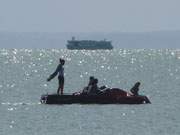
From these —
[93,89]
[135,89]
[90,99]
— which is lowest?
[90,99]

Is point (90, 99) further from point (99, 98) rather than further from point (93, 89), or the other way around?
point (93, 89)

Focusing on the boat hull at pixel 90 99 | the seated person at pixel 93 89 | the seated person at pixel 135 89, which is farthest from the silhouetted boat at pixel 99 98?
the seated person at pixel 135 89

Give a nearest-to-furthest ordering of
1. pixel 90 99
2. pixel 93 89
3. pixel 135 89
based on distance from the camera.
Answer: pixel 93 89 < pixel 90 99 < pixel 135 89

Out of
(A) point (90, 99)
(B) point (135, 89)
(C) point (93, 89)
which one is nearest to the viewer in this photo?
(C) point (93, 89)

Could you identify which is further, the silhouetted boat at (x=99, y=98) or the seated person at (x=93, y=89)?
the silhouetted boat at (x=99, y=98)

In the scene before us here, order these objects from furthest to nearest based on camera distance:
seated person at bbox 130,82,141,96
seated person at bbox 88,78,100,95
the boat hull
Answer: seated person at bbox 130,82,141,96
the boat hull
seated person at bbox 88,78,100,95

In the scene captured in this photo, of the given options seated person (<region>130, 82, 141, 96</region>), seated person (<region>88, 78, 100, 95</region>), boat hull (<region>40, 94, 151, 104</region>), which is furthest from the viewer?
seated person (<region>130, 82, 141, 96</region>)

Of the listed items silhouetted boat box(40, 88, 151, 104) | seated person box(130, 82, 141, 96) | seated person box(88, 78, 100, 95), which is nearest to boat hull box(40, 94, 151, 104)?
silhouetted boat box(40, 88, 151, 104)

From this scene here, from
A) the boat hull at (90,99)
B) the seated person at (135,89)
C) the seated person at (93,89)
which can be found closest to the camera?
the seated person at (93,89)

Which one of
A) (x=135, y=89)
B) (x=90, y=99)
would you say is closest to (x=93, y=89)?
(x=90, y=99)

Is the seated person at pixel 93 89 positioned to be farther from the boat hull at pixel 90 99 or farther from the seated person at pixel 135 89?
the seated person at pixel 135 89

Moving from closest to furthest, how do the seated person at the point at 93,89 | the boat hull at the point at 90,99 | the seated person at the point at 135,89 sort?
1. the seated person at the point at 93,89
2. the boat hull at the point at 90,99
3. the seated person at the point at 135,89

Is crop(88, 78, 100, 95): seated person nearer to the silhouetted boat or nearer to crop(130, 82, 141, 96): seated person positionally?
the silhouetted boat

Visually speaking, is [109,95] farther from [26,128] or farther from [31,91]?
[31,91]
